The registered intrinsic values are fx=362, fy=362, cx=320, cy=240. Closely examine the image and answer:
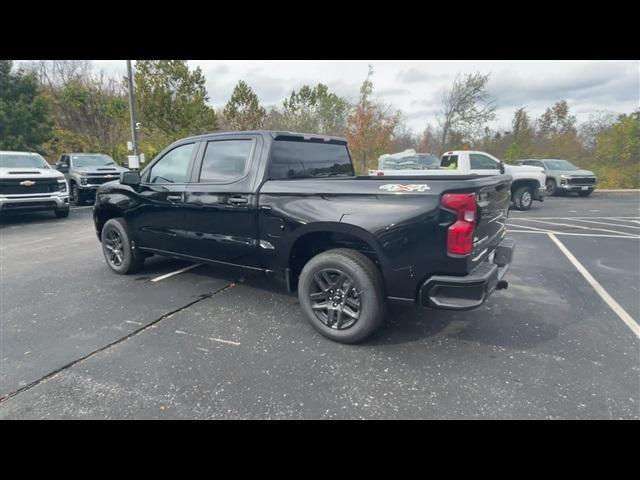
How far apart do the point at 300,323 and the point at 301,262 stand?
0.61m

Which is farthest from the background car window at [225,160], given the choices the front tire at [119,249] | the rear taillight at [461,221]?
the rear taillight at [461,221]

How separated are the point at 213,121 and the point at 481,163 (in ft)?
48.8

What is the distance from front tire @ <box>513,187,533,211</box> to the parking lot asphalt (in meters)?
7.73

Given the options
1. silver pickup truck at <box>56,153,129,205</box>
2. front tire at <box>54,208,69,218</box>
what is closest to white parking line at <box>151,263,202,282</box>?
front tire at <box>54,208,69,218</box>

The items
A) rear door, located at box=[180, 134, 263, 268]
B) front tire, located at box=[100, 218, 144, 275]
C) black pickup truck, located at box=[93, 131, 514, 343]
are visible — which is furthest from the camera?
front tire, located at box=[100, 218, 144, 275]

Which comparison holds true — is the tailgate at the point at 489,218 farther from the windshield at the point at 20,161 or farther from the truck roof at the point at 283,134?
the windshield at the point at 20,161

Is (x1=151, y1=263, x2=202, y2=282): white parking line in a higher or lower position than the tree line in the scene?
lower

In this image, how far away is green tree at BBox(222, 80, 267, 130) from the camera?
2314 centimetres

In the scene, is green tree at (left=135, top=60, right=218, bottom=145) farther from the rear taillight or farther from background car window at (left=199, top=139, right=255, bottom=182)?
the rear taillight

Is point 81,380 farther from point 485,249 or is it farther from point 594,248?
point 594,248

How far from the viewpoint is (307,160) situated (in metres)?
4.02
